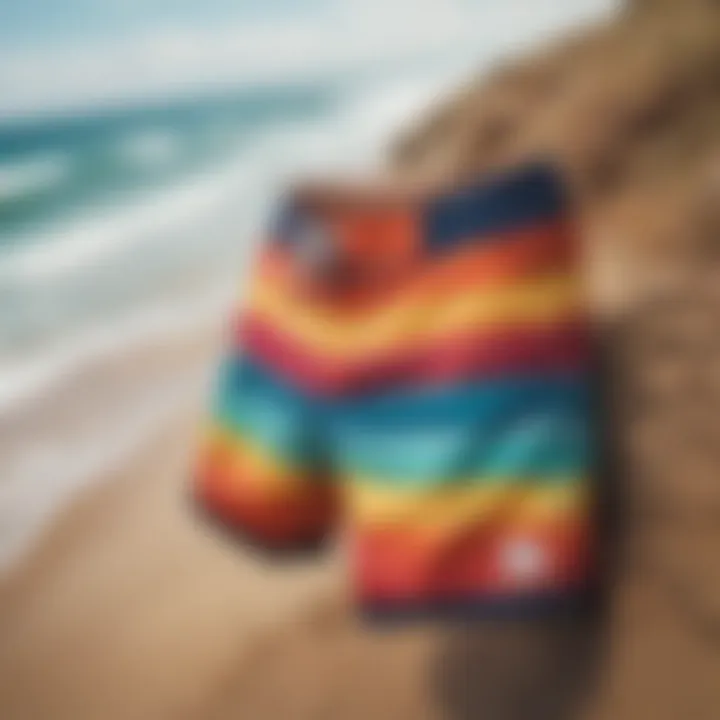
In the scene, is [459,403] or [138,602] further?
[138,602]

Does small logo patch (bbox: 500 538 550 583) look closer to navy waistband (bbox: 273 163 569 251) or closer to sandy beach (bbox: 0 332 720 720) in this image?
sandy beach (bbox: 0 332 720 720)

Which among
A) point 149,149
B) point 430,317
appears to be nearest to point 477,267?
point 430,317

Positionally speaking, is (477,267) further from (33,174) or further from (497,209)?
(33,174)

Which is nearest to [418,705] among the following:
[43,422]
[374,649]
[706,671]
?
A: [374,649]

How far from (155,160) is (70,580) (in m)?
0.29

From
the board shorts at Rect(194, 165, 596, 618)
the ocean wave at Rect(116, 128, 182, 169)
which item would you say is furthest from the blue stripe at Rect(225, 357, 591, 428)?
the ocean wave at Rect(116, 128, 182, 169)

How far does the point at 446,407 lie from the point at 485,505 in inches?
2.2

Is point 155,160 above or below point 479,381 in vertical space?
above

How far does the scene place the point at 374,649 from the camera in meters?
0.63

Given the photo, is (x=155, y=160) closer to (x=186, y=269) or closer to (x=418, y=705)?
(x=186, y=269)

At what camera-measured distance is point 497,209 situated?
0.58 m

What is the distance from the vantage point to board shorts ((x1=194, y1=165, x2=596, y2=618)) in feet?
1.83

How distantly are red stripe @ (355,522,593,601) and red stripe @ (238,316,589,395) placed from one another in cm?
8

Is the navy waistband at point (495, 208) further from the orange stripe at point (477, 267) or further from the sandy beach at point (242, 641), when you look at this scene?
the sandy beach at point (242, 641)
